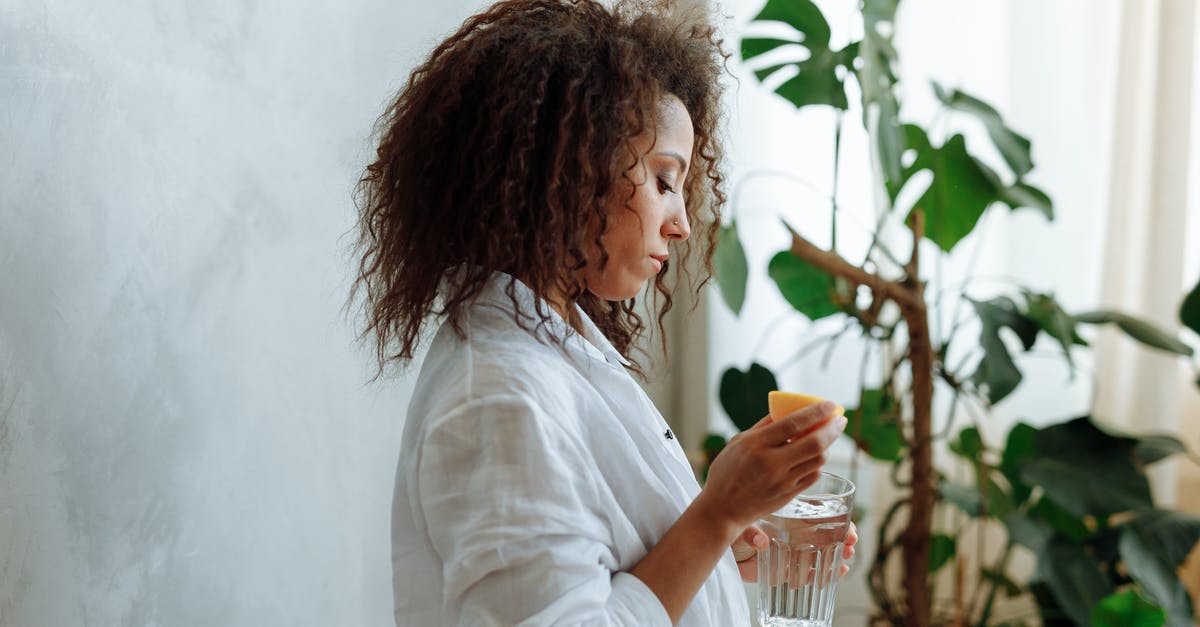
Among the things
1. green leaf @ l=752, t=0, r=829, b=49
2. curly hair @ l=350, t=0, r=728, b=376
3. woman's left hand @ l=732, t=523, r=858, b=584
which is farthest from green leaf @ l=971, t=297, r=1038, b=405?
curly hair @ l=350, t=0, r=728, b=376

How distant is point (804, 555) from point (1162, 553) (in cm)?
114

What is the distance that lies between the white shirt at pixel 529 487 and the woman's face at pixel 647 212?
6 centimetres

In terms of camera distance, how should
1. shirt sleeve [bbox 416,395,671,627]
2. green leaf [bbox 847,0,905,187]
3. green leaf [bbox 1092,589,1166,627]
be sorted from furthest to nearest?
green leaf [bbox 1092,589,1166,627] → green leaf [bbox 847,0,905,187] → shirt sleeve [bbox 416,395,671,627]

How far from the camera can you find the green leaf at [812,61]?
1.71m

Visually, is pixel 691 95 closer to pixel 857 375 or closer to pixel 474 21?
pixel 474 21

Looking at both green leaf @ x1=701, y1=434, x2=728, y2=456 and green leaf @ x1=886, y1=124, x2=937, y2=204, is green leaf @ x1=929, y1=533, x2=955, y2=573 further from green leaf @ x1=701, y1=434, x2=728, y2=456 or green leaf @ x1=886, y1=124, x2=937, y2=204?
green leaf @ x1=886, y1=124, x2=937, y2=204

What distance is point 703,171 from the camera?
1.16 meters

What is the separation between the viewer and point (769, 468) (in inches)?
33.6

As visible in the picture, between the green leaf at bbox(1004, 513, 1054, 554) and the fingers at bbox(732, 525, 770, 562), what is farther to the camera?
the green leaf at bbox(1004, 513, 1054, 554)

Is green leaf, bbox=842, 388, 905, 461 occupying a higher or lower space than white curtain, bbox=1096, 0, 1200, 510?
lower

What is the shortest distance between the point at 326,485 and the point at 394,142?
0.49 metres

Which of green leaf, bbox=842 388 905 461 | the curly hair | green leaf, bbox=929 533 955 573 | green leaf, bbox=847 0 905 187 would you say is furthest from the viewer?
green leaf, bbox=929 533 955 573

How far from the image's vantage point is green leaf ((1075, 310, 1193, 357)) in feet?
6.07

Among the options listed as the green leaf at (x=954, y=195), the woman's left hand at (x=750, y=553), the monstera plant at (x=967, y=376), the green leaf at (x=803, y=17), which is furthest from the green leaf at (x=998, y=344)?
the woman's left hand at (x=750, y=553)
